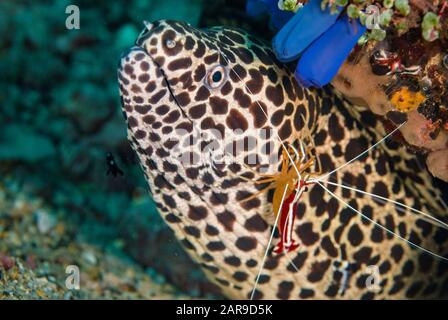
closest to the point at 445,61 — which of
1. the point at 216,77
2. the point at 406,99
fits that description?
the point at 406,99

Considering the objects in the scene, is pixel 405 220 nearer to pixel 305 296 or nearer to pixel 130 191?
Result: pixel 305 296

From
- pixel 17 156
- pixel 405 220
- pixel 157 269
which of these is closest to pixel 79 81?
pixel 17 156

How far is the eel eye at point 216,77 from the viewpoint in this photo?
294cm

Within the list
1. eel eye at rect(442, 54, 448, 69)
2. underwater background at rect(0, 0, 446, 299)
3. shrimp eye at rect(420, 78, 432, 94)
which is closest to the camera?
eel eye at rect(442, 54, 448, 69)

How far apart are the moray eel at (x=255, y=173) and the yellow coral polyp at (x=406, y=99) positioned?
63 centimetres

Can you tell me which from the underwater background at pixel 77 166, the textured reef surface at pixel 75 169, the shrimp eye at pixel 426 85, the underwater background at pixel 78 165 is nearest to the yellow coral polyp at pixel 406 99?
the shrimp eye at pixel 426 85

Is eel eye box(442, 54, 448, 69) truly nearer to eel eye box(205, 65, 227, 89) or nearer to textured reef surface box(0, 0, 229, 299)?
eel eye box(205, 65, 227, 89)

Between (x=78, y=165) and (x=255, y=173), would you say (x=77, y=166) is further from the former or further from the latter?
(x=255, y=173)

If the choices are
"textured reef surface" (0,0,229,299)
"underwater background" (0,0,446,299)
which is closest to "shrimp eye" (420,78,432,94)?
"underwater background" (0,0,446,299)

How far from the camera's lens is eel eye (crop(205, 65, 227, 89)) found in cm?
294

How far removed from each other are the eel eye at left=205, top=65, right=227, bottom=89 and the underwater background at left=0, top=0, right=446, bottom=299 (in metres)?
1.37

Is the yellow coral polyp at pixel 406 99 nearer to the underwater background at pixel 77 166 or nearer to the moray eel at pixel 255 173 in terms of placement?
the moray eel at pixel 255 173

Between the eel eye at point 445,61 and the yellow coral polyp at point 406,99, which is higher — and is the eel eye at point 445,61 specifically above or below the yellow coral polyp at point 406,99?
above
